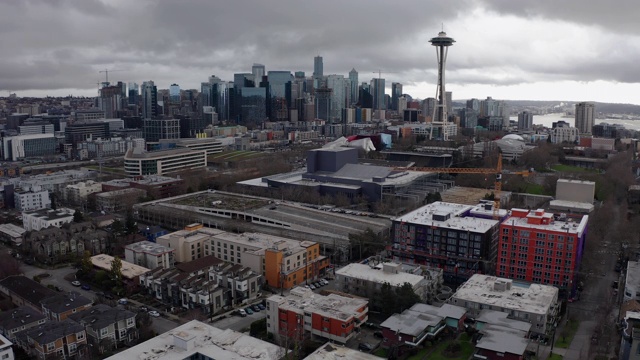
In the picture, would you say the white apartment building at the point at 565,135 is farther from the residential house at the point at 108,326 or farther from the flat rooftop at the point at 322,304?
the residential house at the point at 108,326

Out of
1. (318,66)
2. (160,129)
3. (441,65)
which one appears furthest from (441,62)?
(318,66)

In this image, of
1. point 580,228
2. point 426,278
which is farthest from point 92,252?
point 580,228

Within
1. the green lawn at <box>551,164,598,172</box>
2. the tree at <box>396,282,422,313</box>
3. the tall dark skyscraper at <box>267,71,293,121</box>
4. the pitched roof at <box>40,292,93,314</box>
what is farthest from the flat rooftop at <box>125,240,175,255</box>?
the tall dark skyscraper at <box>267,71,293,121</box>

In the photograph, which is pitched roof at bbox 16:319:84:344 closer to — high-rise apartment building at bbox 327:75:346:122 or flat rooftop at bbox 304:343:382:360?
flat rooftop at bbox 304:343:382:360

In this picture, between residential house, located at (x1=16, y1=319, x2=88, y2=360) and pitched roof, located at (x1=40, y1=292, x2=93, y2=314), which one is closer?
residential house, located at (x1=16, y1=319, x2=88, y2=360)

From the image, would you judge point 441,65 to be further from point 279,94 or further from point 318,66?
point 318,66

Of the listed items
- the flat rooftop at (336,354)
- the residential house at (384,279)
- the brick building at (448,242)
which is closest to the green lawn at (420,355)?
the flat rooftop at (336,354)

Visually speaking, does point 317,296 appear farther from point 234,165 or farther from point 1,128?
point 1,128
